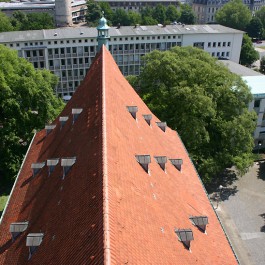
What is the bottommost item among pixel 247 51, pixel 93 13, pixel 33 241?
pixel 247 51

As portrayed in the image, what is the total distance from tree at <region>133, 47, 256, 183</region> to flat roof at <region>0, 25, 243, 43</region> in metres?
34.5

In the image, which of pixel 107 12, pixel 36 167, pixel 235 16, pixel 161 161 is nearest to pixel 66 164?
pixel 36 167

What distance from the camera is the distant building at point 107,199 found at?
13.8m

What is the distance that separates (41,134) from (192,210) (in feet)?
55.5

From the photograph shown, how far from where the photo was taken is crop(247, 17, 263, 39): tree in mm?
121312

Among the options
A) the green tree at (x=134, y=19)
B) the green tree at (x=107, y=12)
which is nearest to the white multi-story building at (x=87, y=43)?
the green tree at (x=134, y=19)

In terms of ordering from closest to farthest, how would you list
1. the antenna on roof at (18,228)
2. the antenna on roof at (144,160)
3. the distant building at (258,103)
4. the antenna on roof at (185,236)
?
the antenna on roof at (185,236) → the antenna on roof at (18,228) → the antenna on roof at (144,160) → the distant building at (258,103)

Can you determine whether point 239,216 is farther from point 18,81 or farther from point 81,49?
point 81,49

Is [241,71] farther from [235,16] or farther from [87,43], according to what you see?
[235,16]

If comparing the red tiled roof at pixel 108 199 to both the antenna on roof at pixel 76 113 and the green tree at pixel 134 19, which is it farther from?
the green tree at pixel 134 19

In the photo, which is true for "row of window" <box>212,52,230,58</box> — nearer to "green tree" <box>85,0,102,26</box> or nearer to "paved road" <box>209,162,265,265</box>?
"paved road" <box>209,162,265,265</box>

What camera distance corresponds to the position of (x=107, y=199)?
46.5 feet

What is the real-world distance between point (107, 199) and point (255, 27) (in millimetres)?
122534

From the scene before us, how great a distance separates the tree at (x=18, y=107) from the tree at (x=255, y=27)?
99.2 m
